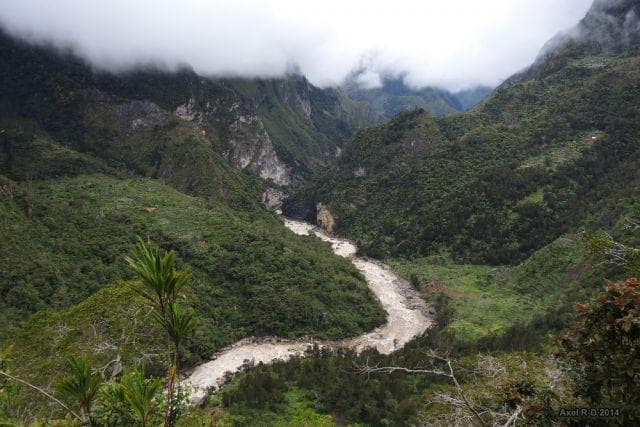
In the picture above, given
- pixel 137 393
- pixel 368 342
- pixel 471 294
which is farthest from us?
pixel 471 294

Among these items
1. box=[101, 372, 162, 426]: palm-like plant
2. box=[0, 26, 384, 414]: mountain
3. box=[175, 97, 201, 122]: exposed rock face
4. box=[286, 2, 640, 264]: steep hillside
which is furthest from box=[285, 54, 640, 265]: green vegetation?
box=[101, 372, 162, 426]: palm-like plant

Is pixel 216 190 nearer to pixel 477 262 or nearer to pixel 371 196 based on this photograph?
pixel 371 196

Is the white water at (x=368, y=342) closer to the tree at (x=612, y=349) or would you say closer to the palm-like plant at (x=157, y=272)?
the palm-like plant at (x=157, y=272)

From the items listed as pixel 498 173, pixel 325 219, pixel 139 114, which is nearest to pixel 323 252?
pixel 325 219

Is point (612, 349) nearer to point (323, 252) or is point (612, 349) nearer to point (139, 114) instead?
point (323, 252)

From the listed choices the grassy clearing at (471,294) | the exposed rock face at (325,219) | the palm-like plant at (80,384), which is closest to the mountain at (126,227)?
the palm-like plant at (80,384)

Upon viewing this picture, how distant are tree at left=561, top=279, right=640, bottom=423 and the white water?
94.4 feet

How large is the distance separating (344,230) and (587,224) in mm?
45031

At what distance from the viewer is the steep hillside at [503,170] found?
2514 inches

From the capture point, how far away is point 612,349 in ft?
20.4

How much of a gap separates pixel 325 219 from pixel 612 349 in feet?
287

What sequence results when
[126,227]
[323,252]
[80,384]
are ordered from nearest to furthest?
1. [80,384]
2. [126,227]
3. [323,252]

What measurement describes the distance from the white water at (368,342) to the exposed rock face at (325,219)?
2782 centimetres

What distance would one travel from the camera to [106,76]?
105 meters
